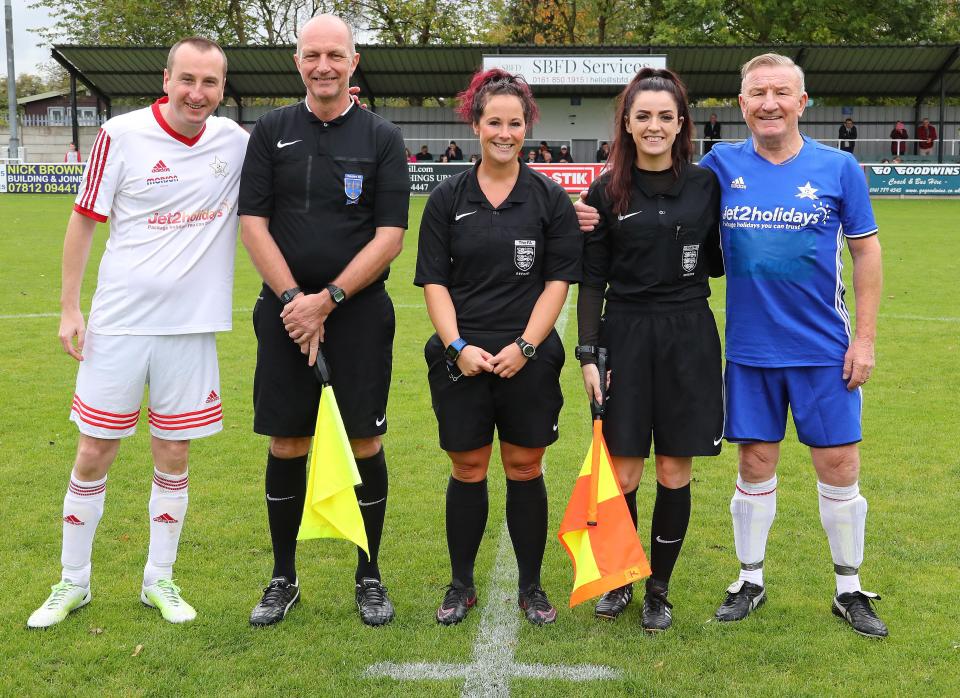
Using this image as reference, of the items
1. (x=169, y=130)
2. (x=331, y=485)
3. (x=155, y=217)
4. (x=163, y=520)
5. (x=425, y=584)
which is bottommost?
(x=425, y=584)

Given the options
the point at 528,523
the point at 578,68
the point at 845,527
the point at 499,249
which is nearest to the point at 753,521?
the point at 845,527

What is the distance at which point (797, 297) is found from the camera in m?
3.68

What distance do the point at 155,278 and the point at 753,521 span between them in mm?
2580

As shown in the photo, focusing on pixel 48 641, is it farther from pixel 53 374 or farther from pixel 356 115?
pixel 53 374

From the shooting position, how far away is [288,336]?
12.2ft

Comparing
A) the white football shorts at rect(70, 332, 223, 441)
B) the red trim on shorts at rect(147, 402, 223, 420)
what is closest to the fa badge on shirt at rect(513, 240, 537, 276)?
the white football shorts at rect(70, 332, 223, 441)

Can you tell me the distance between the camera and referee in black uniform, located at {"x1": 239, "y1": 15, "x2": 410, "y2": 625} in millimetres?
3607

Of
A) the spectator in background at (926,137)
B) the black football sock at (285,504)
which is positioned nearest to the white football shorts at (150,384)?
the black football sock at (285,504)

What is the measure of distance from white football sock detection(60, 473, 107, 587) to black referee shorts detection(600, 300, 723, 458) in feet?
6.91

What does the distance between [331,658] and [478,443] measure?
0.96m

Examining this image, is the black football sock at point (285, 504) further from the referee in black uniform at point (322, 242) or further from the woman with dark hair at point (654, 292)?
the woman with dark hair at point (654, 292)

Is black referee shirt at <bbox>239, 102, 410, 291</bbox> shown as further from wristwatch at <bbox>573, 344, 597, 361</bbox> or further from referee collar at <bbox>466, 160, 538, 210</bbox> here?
wristwatch at <bbox>573, 344, 597, 361</bbox>

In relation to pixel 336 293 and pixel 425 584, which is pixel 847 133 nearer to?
pixel 425 584

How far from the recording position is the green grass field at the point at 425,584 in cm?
334
